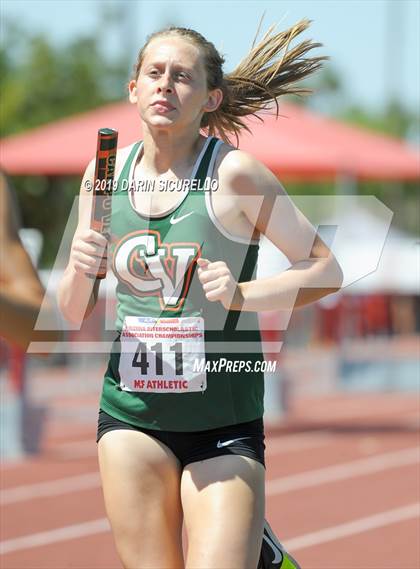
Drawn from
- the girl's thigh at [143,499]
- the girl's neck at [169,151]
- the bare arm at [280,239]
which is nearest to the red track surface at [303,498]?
the girl's thigh at [143,499]

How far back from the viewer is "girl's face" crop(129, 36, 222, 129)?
3572 millimetres

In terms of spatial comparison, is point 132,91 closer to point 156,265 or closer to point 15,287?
point 156,265

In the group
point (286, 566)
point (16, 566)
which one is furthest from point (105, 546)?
point (286, 566)

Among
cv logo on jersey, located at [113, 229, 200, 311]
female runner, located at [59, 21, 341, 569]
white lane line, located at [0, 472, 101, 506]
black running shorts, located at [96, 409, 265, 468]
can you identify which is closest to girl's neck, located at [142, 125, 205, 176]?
female runner, located at [59, 21, 341, 569]

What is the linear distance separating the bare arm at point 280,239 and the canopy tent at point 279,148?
882 cm

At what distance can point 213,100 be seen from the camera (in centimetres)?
375

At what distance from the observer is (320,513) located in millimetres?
7578

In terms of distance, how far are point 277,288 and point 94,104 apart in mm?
24185

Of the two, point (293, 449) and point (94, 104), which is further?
point (94, 104)

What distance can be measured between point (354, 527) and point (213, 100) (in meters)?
4.02

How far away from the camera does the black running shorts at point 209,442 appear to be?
3496mm

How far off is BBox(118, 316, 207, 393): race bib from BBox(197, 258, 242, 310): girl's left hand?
0.20m

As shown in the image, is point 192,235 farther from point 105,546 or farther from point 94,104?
point 94,104
